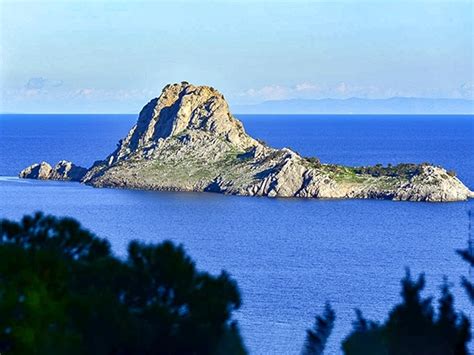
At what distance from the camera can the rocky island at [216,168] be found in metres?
97.1

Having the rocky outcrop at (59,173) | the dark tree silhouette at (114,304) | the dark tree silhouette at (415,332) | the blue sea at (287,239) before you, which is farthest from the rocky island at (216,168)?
the dark tree silhouette at (415,332)

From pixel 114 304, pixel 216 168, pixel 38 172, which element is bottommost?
pixel 114 304

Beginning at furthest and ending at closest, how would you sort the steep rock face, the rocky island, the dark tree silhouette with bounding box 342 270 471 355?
the steep rock face
the rocky island
the dark tree silhouette with bounding box 342 270 471 355

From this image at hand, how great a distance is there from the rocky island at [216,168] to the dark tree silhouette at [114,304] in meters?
75.0

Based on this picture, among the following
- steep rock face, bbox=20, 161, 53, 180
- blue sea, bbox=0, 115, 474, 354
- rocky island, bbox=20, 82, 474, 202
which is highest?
rocky island, bbox=20, 82, 474, 202

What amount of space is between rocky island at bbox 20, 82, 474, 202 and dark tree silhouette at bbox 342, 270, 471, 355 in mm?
75287

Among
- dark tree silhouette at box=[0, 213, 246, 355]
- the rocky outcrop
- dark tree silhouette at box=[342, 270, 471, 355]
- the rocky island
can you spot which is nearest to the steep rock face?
the rocky outcrop

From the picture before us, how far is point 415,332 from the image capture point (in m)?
19.8

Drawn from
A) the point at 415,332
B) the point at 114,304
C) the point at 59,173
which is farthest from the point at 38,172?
the point at 415,332

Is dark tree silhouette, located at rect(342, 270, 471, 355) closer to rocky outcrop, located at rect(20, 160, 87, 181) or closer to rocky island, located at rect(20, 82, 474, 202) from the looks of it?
rocky island, located at rect(20, 82, 474, 202)

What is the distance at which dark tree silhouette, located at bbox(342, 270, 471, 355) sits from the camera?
19.3 m

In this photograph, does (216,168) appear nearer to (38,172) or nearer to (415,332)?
(38,172)

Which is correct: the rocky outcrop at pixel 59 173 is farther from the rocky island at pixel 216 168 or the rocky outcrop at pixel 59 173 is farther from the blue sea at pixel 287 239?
the blue sea at pixel 287 239

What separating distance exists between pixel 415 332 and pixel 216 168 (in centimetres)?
8586
